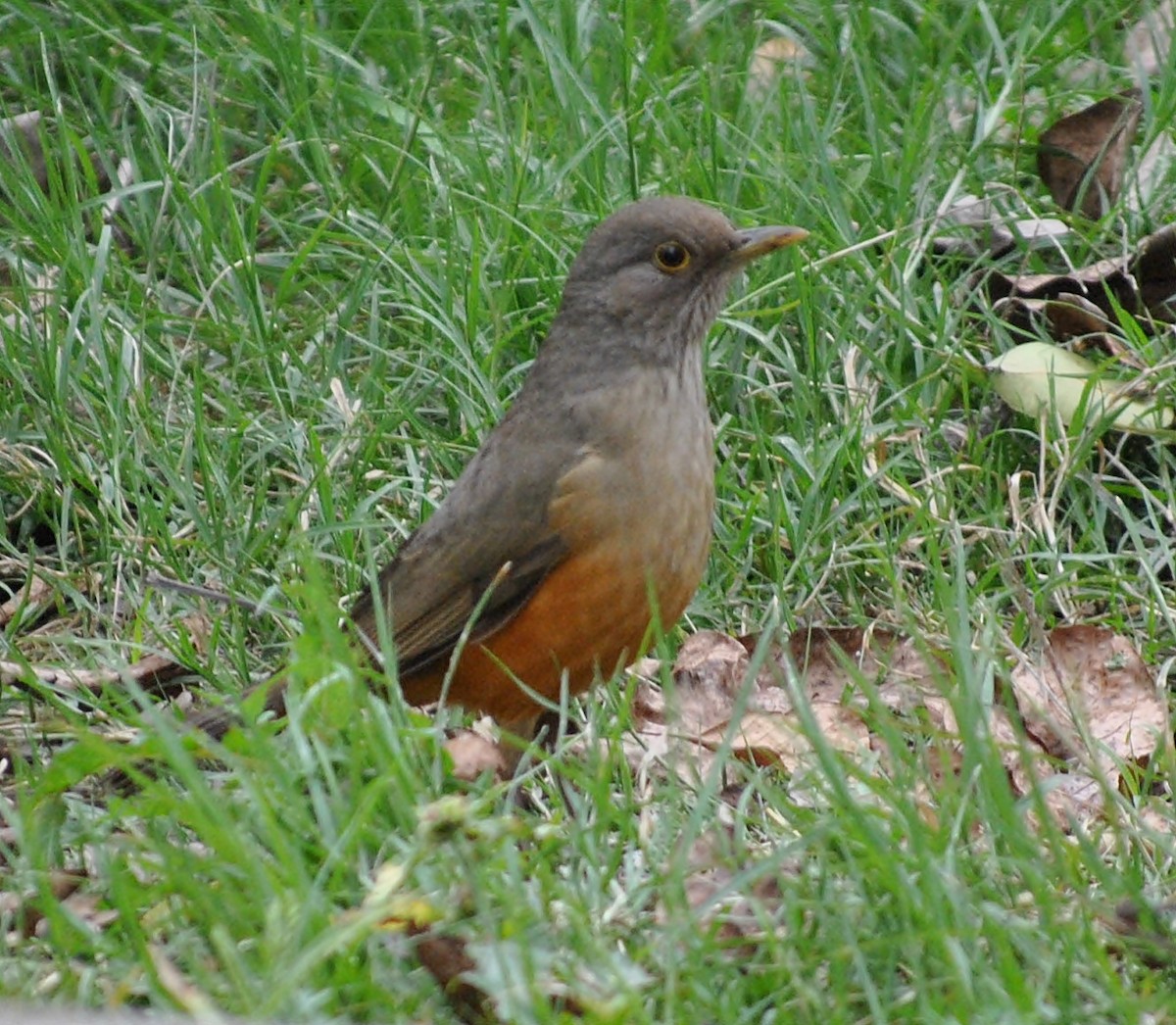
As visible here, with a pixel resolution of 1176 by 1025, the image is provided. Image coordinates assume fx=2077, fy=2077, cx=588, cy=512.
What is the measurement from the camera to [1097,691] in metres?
4.96

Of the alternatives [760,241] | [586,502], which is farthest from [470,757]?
[760,241]

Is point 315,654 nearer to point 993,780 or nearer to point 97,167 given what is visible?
point 993,780

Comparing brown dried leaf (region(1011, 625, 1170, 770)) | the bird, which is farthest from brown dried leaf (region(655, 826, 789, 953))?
brown dried leaf (region(1011, 625, 1170, 770))

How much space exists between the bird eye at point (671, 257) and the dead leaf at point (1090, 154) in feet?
5.25

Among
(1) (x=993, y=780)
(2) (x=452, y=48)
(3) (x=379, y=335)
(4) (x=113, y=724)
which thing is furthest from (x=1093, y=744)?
(2) (x=452, y=48)

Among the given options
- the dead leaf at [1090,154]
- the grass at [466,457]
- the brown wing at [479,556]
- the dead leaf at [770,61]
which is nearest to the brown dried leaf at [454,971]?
the grass at [466,457]

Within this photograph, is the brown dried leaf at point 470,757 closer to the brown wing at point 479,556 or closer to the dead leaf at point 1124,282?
the brown wing at point 479,556

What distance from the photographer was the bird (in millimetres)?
4855

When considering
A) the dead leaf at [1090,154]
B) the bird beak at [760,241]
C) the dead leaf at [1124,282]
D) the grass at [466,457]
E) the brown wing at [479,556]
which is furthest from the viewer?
the dead leaf at [1090,154]

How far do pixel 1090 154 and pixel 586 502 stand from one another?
2.40 metres

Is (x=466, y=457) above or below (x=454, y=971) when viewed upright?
below

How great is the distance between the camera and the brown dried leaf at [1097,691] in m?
4.78

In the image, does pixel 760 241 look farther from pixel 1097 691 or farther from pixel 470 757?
pixel 470 757

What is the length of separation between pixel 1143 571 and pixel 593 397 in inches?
58.6
